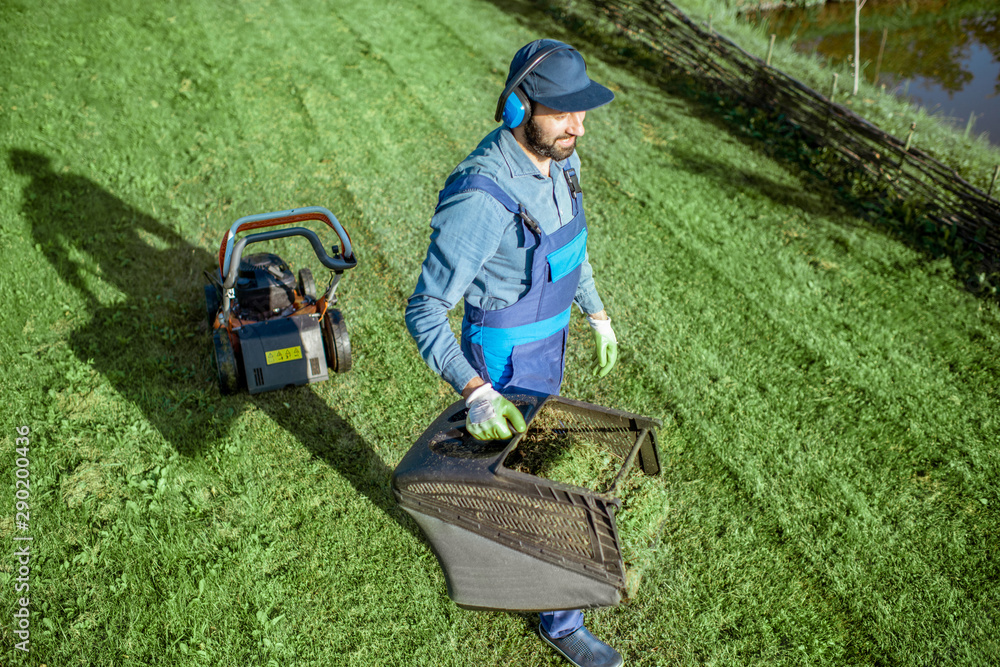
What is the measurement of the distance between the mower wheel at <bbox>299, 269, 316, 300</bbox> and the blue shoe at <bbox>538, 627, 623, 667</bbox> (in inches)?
115

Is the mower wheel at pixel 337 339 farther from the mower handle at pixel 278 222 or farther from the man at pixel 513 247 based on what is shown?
the man at pixel 513 247

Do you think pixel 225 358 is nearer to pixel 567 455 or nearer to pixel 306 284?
pixel 306 284

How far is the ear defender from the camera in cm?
246

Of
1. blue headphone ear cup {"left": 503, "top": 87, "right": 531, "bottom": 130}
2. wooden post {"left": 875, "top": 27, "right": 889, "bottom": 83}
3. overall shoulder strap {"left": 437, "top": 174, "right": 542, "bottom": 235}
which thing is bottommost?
wooden post {"left": 875, "top": 27, "right": 889, "bottom": 83}

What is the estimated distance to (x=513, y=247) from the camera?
103 inches

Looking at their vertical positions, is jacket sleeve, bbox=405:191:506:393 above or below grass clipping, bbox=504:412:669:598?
above

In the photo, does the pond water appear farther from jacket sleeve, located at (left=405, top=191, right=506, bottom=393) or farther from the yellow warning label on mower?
jacket sleeve, located at (left=405, top=191, right=506, bottom=393)

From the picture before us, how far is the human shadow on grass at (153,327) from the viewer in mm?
4367

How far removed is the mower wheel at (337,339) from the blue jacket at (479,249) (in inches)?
80.1

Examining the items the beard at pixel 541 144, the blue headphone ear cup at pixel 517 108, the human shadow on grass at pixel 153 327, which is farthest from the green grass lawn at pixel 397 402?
the blue headphone ear cup at pixel 517 108

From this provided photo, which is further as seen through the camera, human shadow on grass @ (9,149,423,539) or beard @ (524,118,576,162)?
human shadow on grass @ (9,149,423,539)

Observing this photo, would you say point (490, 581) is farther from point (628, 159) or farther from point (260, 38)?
point (260, 38)

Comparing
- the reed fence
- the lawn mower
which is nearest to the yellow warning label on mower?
the lawn mower

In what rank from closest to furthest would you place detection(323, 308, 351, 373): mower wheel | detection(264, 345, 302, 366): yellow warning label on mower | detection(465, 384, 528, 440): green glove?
detection(465, 384, 528, 440): green glove, detection(264, 345, 302, 366): yellow warning label on mower, detection(323, 308, 351, 373): mower wheel
